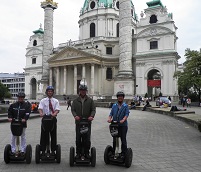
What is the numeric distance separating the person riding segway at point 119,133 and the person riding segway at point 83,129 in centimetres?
46

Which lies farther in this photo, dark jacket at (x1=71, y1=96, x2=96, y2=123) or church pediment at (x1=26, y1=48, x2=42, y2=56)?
church pediment at (x1=26, y1=48, x2=42, y2=56)

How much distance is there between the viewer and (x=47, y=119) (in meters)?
5.73

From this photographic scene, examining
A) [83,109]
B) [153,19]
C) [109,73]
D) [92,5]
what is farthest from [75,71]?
[83,109]

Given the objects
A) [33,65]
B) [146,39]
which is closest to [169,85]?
[146,39]

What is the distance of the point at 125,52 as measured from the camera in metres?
40.7

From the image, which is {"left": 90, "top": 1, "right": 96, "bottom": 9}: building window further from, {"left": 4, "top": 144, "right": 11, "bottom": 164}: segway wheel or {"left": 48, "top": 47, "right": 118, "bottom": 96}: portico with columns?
{"left": 4, "top": 144, "right": 11, "bottom": 164}: segway wheel

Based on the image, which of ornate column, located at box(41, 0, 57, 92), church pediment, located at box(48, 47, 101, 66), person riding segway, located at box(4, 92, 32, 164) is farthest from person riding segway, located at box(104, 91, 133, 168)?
ornate column, located at box(41, 0, 57, 92)

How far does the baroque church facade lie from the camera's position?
4097 centimetres

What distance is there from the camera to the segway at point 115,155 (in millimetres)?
5686

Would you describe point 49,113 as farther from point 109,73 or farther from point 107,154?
point 109,73

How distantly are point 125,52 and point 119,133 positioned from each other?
117 ft

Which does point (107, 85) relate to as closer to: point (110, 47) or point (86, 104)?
point (110, 47)

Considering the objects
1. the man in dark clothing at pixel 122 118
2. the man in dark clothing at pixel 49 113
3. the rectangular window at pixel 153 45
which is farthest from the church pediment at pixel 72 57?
the man in dark clothing at pixel 122 118

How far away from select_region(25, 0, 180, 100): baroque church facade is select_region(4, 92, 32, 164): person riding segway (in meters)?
33.9
